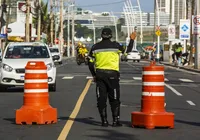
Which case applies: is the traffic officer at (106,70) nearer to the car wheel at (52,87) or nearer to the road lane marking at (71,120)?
the road lane marking at (71,120)

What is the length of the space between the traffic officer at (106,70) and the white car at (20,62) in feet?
30.6

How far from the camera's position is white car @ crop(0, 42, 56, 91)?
73.5 ft

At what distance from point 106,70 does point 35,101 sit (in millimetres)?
1663

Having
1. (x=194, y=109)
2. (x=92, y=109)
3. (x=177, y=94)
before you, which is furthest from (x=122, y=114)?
(x=177, y=94)

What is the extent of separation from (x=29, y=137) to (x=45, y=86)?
2161mm

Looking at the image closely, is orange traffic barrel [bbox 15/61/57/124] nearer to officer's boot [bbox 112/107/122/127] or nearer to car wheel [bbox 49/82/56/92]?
officer's boot [bbox 112/107/122/127]

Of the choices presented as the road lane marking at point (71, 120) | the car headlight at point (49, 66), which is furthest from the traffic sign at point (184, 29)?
the road lane marking at point (71, 120)

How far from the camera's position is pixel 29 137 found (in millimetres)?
11820

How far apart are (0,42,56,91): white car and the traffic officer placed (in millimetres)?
9314

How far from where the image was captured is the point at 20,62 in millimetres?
22656

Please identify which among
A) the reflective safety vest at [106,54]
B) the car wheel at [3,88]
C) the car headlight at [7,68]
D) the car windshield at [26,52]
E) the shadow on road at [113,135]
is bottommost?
the car wheel at [3,88]

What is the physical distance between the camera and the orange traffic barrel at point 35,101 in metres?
13.4

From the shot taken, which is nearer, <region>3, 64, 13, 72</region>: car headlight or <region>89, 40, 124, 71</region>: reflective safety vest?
<region>89, 40, 124, 71</region>: reflective safety vest

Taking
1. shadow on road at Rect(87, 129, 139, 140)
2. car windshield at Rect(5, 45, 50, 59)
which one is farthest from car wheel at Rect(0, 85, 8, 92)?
shadow on road at Rect(87, 129, 139, 140)
